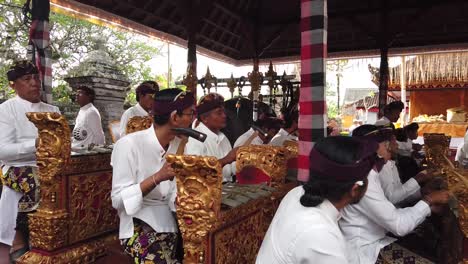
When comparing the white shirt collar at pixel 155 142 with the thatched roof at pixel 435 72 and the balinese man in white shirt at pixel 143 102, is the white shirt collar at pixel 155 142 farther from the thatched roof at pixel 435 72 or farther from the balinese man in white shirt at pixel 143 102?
the thatched roof at pixel 435 72

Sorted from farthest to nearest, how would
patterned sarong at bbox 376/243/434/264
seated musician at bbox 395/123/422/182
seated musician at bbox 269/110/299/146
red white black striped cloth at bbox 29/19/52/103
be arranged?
seated musician at bbox 269/110/299/146 < seated musician at bbox 395/123/422/182 < red white black striped cloth at bbox 29/19/52/103 < patterned sarong at bbox 376/243/434/264

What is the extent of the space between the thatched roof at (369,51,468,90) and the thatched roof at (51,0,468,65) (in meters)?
5.73

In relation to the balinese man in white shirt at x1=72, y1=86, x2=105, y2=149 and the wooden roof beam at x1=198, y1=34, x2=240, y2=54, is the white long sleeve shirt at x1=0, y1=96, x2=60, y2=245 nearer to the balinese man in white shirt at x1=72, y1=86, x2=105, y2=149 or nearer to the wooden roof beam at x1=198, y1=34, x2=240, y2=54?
the balinese man in white shirt at x1=72, y1=86, x2=105, y2=149

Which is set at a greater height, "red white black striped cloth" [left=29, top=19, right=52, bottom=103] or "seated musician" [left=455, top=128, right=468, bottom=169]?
"red white black striped cloth" [left=29, top=19, right=52, bottom=103]

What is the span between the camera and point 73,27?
1441 cm

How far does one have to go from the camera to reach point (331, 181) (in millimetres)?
1383

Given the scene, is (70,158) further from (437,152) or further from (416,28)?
(416,28)

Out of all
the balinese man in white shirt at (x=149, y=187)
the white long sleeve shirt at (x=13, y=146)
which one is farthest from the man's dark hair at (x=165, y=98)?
the white long sleeve shirt at (x=13, y=146)

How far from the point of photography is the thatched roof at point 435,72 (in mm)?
13766

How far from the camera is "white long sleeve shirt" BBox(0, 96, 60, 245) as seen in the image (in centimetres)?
292

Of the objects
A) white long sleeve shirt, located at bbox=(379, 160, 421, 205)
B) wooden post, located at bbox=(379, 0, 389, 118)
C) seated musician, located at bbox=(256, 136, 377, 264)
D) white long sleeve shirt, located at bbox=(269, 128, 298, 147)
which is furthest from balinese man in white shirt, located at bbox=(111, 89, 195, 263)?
wooden post, located at bbox=(379, 0, 389, 118)

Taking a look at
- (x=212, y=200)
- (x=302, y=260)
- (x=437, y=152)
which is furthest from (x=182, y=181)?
(x=437, y=152)

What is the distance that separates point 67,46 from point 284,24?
9194 millimetres

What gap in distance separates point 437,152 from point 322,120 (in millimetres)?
1528
